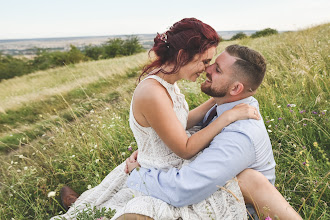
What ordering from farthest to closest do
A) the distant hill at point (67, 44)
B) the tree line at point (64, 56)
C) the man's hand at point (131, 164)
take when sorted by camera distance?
the tree line at point (64, 56) → the distant hill at point (67, 44) → the man's hand at point (131, 164)

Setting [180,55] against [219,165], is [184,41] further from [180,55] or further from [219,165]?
[219,165]

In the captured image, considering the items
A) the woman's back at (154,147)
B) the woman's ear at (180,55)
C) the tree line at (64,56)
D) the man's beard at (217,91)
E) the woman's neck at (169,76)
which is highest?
the woman's ear at (180,55)

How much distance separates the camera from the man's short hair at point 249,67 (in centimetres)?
228

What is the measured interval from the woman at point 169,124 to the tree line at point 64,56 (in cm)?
3335

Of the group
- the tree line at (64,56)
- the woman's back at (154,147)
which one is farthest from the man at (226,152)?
the tree line at (64,56)

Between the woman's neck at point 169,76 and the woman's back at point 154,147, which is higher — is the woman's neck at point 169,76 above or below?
above

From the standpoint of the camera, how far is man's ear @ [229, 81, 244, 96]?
2281mm

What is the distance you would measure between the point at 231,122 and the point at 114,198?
1.39 m

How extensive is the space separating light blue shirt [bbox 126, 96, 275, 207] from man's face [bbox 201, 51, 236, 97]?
1.45ft

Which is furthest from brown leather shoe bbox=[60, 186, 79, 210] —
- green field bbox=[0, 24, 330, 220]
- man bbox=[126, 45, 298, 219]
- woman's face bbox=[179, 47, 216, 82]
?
woman's face bbox=[179, 47, 216, 82]

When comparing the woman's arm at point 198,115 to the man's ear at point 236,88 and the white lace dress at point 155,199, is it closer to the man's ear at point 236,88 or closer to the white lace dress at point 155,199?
the white lace dress at point 155,199

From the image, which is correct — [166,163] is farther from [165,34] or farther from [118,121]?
[118,121]

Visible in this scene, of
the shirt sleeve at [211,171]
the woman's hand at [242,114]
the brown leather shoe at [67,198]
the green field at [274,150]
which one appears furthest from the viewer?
the brown leather shoe at [67,198]

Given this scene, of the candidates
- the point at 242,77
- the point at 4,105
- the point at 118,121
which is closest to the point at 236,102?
the point at 242,77
